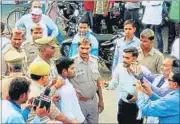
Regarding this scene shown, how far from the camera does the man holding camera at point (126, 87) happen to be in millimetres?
4555

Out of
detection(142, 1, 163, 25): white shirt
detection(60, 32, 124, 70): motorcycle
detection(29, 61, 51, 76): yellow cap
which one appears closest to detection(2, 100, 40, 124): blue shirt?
detection(29, 61, 51, 76): yellow cap

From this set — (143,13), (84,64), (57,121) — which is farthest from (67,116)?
(143,13)

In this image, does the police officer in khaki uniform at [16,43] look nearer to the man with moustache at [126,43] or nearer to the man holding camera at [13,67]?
the man holding camera at [13,67]

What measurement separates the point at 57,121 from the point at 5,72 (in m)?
0.92

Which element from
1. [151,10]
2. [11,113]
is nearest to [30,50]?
[11,113]

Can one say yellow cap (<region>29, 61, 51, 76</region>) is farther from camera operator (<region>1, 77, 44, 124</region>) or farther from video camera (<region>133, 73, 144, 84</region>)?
video camera (<region>133, 73, 144, 84</region>)

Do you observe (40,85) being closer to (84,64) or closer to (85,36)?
(84,64)

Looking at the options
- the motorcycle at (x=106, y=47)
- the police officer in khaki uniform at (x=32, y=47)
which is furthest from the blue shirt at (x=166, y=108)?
the motorcycle at (x=106, y=47)

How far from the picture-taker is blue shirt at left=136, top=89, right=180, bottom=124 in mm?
3678

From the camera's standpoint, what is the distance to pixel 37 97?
3.67m

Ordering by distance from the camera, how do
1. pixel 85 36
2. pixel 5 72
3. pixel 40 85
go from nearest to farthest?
pixel 40 85, pixel 5 72, pixel 85 36

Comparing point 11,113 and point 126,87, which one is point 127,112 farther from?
point 11,113

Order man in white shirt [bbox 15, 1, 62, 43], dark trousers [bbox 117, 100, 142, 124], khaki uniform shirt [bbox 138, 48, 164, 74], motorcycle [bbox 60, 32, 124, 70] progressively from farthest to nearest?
motorcycle [bbox 60, 32, 124, 70] → man in white shirt [bbox 15, 1, 62, 43] → khaki uniform shirt [bbox 138, 48, 164, 74] → dark trousers [bbox 117, 100, 142, 124]

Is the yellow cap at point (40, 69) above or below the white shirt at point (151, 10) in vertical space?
above
